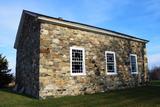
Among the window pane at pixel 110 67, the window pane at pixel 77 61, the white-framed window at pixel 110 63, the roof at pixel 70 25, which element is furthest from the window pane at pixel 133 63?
the window pane at pixel 77 61

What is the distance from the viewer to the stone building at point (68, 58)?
503 inches

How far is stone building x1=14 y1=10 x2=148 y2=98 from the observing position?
1278 cm

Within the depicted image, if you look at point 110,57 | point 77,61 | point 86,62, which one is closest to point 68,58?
point 77,61

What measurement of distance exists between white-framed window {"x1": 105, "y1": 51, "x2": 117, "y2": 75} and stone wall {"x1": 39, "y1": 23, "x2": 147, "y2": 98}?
0.31m

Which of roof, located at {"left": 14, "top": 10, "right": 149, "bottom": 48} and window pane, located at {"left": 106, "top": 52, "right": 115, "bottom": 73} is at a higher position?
roof, located at {"left": 14, "top": 10, "right": 149, "bottom": 48}

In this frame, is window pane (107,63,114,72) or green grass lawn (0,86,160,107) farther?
window pane (107,63,114,72)

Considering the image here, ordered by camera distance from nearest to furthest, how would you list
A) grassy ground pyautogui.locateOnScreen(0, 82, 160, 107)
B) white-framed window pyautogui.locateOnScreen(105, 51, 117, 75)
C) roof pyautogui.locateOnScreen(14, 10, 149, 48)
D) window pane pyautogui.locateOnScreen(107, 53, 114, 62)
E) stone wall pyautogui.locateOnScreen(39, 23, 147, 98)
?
grassy ground pyautogui.locateOnScreen(0, 82, 160, 107) < stone wall pyautogui.locateOnScreen(39, 23, 147, 98) < roof pyautogui.locateOnScreen(14, 10, 149, 48) < white-framed window pyautogui.locateOnScreen(105, 51, 117, 75) < window pane pyautogui.locateOnScreen(107, 53, 114, 62)

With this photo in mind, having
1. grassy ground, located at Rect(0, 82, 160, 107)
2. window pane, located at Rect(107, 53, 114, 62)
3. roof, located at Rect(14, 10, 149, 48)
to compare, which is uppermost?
roof, located at Rect(14, 10, 149, 48)

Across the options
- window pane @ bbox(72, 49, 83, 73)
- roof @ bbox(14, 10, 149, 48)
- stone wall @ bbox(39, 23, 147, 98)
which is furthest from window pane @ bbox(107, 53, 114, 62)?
window pane @ bbox(72, 49, 83, 73)

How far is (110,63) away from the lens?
1647 cm

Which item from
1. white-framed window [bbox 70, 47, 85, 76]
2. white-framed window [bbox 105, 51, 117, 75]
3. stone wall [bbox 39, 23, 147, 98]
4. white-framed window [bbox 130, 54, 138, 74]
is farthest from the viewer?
white-framed window [bbox 130, 54, 138, 74]

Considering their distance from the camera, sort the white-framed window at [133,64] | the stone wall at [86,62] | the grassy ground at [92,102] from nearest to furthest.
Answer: the grassy ground at [92,102]
the stone wall at [86,62]
the white-framed window at [133,64]

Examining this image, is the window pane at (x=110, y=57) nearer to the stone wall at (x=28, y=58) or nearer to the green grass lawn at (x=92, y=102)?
the green grass lawn at (x=92, y=102)

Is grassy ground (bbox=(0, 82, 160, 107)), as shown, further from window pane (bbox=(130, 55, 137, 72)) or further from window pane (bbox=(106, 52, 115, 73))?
window pane (bbox=(130, 55, 137, 72))
